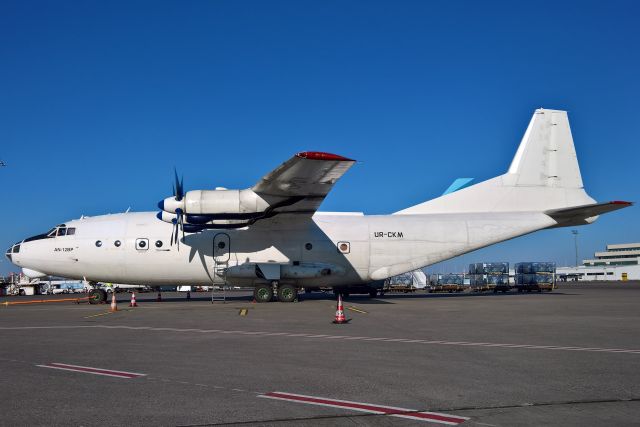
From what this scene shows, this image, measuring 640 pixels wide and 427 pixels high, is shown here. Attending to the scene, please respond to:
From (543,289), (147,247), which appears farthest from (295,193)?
(543,289)

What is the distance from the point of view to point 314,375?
789cm

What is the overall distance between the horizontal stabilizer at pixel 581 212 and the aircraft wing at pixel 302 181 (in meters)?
12.1

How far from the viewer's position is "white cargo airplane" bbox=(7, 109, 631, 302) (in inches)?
1021

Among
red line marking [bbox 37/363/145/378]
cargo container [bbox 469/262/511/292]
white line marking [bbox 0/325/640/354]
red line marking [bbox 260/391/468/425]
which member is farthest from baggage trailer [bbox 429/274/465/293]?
red line marking [bbox 260/391/468/425]

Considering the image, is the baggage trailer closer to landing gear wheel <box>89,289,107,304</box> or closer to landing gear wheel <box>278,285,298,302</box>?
landing gear wheel <box>278,285,298,302</box>

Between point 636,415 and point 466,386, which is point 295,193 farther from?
point 636,415

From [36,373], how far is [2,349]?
11.2ft

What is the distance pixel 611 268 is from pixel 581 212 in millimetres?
102916

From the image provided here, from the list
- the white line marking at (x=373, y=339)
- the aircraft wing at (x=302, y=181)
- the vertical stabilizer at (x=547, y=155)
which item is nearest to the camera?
the white line marking at (x=373, y=339)

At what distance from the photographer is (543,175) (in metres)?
27.7

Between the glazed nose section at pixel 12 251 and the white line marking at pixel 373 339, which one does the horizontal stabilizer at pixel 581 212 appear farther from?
the glazed nose section at pixel 12 251

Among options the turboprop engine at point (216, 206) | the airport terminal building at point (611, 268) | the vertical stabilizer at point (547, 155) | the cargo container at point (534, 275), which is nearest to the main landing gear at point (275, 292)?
the turboprop engine at point (216, 206)

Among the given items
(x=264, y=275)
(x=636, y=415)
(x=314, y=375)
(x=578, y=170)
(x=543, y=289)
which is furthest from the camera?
(x=543, y=289)

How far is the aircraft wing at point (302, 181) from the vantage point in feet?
65.4
